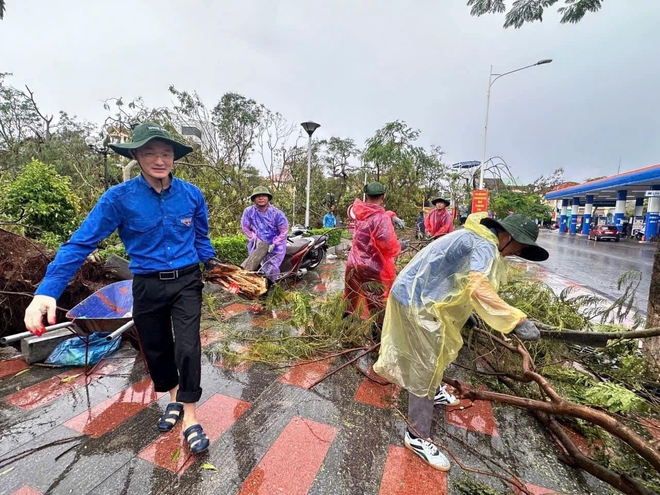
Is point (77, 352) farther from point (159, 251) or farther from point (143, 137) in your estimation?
point (143, 137)

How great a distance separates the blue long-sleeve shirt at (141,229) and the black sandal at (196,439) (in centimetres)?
87

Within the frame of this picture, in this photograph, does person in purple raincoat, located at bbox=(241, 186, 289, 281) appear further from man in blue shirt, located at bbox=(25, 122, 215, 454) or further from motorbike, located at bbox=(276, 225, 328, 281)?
man in blue shirt, located at bbox=(25, 122, 215, 454)

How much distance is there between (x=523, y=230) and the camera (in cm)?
168

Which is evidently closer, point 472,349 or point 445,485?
point 445,485

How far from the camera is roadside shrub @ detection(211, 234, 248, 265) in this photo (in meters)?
5.81

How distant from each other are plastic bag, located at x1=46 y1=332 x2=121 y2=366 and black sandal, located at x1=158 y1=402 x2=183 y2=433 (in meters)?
1.05

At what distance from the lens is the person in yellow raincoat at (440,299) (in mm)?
1654

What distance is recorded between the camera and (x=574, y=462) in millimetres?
1655

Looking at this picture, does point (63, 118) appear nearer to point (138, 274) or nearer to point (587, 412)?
point (138, 274)

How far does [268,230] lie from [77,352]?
2398mm

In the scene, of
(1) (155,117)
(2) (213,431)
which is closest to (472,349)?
(2) (213,431)

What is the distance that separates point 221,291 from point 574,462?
169 inches

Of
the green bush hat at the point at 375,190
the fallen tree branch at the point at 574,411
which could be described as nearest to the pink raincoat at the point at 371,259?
the green bush hat at the point at 375,190

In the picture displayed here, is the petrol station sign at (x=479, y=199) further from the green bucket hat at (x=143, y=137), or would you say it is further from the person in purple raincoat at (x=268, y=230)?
the green bucket hat at (x=143, y=137)
